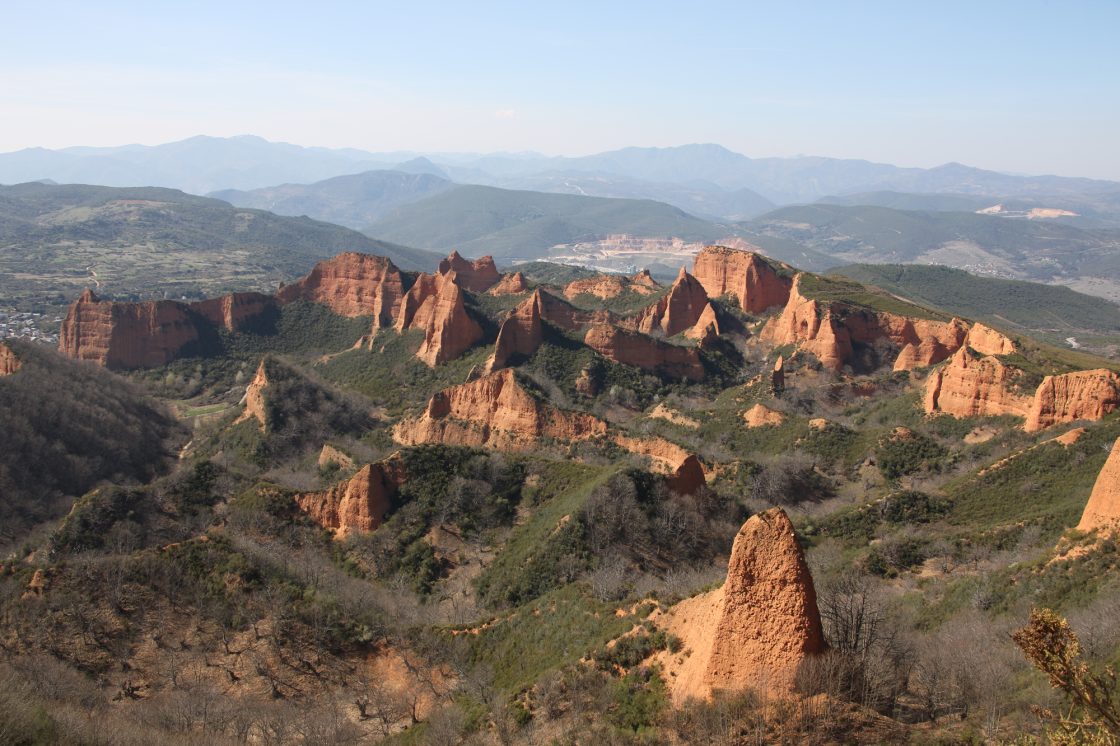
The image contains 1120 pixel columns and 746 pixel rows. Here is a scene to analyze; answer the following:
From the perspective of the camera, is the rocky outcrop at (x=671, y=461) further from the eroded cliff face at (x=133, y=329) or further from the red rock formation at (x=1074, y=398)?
the eroded cliff face at (x=133, y=329)

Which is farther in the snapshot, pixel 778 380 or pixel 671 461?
pixel 778 380

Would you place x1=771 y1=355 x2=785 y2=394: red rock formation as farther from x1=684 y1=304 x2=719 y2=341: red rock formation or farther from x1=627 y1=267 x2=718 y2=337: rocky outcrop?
x1=627 y1=267 x2=718 y2=337: rocky outcrop

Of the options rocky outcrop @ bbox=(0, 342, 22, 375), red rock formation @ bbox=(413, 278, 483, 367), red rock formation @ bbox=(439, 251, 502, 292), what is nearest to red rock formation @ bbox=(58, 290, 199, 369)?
rocky outcrop @ bbox=(0, 342, 22, 375)

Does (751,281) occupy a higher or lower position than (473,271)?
higher

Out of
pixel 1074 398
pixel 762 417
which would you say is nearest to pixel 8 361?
pixel 762 417

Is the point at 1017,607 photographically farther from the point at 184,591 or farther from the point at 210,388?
the point at 210,388

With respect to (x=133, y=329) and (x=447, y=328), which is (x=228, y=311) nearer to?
(x=133, y=329)

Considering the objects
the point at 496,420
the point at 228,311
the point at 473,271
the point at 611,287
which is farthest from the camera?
the point at 473,271
